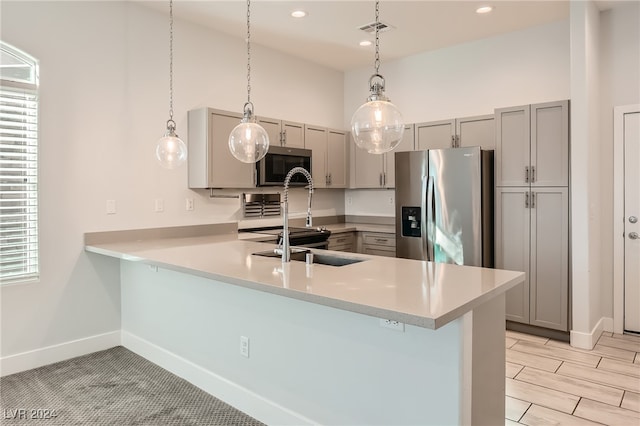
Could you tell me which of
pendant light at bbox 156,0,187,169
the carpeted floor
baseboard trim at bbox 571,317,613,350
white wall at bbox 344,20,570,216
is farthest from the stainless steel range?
baseboard trim at bbox 571,317,613,350

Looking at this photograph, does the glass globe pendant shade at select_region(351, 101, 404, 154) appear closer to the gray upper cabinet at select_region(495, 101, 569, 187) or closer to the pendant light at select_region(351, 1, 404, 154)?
the pendant light at select_region(351, 1, 404, 154)

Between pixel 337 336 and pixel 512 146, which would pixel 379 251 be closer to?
pixel 512 146

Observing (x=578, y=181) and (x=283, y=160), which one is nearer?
(x=578, y=181)

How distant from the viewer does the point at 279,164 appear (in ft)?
14.8

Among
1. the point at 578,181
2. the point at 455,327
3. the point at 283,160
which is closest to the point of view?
the point at 455,327

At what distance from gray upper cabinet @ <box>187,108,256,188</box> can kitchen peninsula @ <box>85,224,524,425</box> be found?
1.01 metres

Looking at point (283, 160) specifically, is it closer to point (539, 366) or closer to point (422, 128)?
point (422, 128)

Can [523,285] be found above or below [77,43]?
below

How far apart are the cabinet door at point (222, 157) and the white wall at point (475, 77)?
7.09 feet

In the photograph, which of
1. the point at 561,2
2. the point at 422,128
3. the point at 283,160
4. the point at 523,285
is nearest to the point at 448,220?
the point at 523,285

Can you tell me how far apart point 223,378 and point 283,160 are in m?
2.42

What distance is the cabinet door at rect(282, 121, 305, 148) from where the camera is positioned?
4.68 m

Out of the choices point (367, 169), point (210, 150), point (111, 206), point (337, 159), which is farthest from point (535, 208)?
point (111, 206)

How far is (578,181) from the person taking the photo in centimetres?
361
